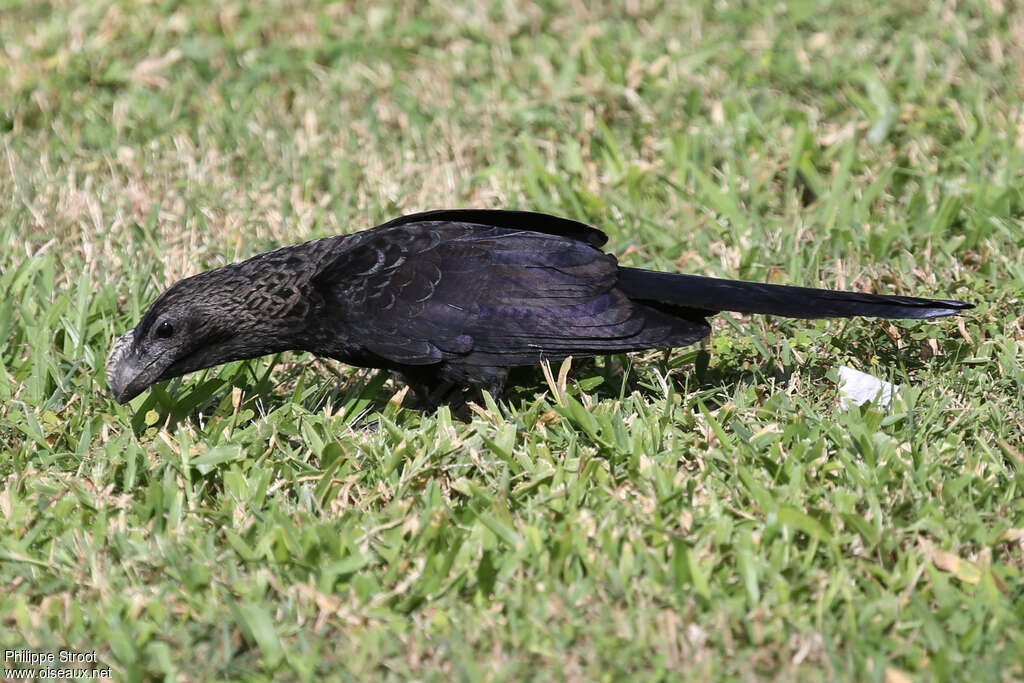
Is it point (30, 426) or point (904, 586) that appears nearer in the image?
point (904, 586)

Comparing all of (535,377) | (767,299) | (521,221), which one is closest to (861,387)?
(767,299)

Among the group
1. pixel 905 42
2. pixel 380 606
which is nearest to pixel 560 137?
pixel 905 42

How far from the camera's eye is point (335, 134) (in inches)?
278

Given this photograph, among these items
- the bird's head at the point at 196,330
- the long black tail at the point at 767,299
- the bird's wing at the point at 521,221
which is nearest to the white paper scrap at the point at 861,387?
the long black tail at the point at 767,299

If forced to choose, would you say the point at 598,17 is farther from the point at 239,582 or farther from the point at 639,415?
the point at 239,582

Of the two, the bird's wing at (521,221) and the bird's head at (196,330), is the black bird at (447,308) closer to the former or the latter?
the bird's head at (196,330)

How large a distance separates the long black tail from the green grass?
34 centimetres

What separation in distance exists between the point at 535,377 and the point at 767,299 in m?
1.05

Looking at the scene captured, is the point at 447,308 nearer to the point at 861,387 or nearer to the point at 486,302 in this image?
the point at 486,302

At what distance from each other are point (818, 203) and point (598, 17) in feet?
7.90

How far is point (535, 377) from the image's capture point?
16.2ft

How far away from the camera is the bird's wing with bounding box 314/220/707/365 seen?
4.31 meters

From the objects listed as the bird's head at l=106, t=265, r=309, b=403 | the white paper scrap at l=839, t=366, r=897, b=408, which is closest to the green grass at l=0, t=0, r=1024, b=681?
the white paper scrap at l=839, t=366, r=897, b=408

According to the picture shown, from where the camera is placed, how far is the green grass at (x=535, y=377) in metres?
3.29
